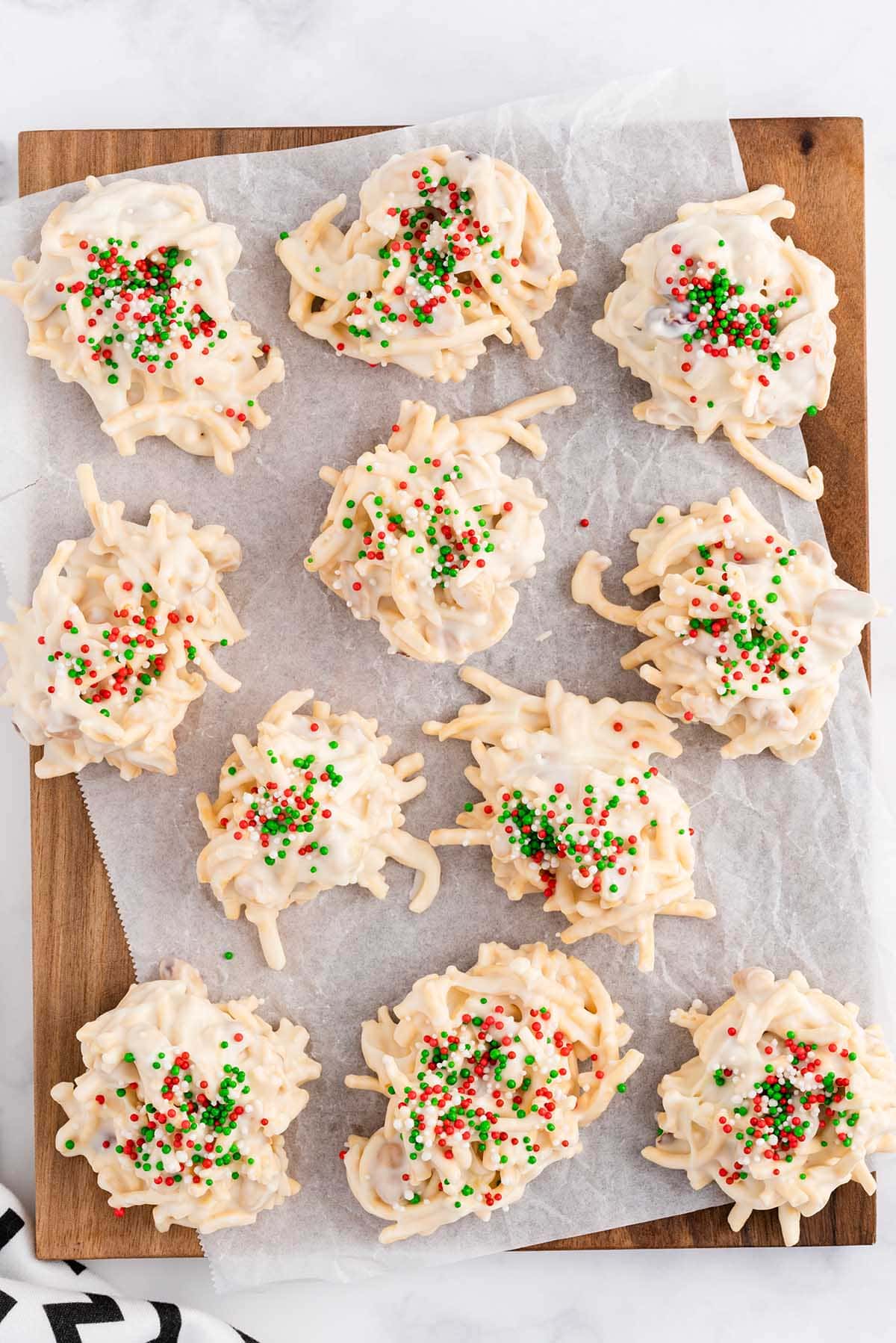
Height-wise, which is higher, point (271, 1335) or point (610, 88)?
point (610, 88)

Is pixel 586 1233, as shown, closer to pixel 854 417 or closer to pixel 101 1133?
pixel 101 1133

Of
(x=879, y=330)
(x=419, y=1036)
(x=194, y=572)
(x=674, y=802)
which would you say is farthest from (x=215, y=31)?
(x=419, y=1036)

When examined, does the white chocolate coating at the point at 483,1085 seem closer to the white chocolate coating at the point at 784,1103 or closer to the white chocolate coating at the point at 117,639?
the white chocolate coating at the point at 784,1103

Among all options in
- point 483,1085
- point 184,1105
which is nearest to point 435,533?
point 483,1085

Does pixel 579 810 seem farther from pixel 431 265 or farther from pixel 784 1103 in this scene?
pixel 431 265

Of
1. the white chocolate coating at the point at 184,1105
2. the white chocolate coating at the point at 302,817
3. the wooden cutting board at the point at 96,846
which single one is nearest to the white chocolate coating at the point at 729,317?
the wooden cutting board at the point at 96,846

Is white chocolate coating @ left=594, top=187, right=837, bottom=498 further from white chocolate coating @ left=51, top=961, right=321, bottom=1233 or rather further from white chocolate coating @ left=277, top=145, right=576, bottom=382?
white chocolate coating @ left=51, top=961, right=321, bottom=1233
